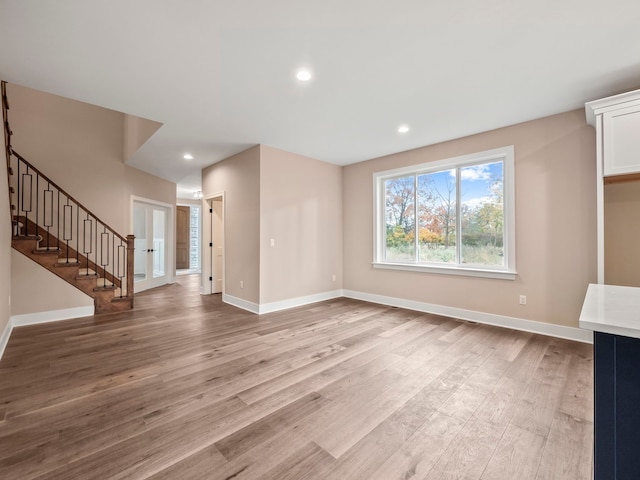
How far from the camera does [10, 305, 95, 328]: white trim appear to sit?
3.95 m

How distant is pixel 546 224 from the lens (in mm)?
3551

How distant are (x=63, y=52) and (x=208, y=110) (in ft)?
4.31

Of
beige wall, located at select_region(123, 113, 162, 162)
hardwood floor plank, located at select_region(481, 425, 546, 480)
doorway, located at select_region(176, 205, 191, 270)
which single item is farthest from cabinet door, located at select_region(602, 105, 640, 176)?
doorway, located at select_region(176, 205, 191, 270)

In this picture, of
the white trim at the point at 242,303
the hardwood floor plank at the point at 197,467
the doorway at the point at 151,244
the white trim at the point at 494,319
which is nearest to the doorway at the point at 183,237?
the doorway at the point at 151,244

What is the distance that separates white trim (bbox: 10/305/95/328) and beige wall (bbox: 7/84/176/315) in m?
0.07

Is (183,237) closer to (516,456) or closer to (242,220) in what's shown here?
(242,220)

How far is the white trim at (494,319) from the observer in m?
3.35

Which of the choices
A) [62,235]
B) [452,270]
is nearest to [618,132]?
[452,270]

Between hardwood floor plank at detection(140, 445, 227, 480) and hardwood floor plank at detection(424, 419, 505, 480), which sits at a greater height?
hardwood floor plank at detection(140, 445, 227, 480)

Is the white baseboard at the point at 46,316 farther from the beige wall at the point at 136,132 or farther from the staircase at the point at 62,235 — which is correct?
the beige wall at the point at 136,132

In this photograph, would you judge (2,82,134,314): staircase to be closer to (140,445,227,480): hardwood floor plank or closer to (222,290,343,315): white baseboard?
(222,290,343,315): white baseboard

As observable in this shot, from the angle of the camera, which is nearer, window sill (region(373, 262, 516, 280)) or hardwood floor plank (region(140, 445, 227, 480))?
hardwood floor plank (region(140, 445, 227, 480))

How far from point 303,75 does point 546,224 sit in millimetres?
3375

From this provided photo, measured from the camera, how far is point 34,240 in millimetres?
4062
